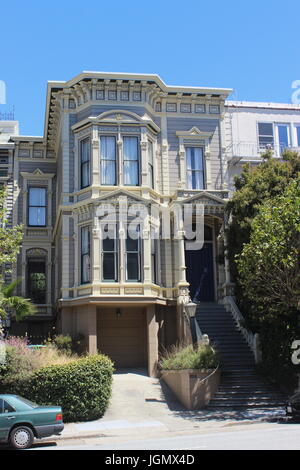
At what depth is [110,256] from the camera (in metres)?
24.1

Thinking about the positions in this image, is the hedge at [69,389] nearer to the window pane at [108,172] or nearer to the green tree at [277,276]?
the green tree at [277,276]

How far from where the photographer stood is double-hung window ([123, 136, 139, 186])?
25.0 m

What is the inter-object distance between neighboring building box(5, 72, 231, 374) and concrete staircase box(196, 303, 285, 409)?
129cm

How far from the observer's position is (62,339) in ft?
73.3

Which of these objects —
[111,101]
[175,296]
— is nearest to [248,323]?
[175,296]

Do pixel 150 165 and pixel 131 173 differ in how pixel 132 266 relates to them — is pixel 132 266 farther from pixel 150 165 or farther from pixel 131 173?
pixel 150 165

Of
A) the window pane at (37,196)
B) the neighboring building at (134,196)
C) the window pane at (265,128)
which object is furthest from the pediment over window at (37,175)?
the window pane at (265,128)

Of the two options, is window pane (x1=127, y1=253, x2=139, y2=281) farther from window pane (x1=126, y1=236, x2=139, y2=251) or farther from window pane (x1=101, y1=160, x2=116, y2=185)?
window pane (x1=101, y1=160, x2=116, y2=185)

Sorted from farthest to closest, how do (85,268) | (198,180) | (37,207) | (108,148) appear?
(37,207) → (198,180) → (108,148) → (85,268)

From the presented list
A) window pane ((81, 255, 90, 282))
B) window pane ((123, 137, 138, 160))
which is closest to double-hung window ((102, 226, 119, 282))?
window pane ((81, 255, 90, 282))

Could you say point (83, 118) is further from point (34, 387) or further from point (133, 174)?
point (34, 387)

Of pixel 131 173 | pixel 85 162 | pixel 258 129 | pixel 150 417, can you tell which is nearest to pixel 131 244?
pixel 131 173

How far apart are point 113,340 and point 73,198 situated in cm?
612

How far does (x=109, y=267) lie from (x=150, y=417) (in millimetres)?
7125
